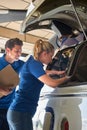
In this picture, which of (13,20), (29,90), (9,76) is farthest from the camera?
(13,20)

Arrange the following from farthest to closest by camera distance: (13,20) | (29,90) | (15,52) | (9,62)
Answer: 1. (13,20)
2. (9,62)
3. (15,52)
4. (29,90)

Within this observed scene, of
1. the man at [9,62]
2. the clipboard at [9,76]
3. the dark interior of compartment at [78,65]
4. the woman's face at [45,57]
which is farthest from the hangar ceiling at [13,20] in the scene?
the dark interior of compartment at [78,65]

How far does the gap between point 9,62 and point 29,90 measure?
0.60 metres

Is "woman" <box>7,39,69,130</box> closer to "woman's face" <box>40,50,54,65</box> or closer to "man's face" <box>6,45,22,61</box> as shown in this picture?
"woman's face" <box>40,50,54,65</box>

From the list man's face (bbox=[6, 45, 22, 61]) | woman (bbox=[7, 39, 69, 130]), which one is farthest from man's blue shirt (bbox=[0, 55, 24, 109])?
woman (bbox=[7, 39, 69, 130])

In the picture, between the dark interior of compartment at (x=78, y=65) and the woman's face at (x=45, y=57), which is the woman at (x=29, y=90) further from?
the dark interior of compartment at (x=78, y=65)

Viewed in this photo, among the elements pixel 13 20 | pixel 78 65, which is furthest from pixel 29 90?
pixel 13 20

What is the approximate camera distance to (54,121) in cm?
321

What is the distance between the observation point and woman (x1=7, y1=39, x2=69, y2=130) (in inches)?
147

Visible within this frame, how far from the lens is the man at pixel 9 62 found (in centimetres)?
415

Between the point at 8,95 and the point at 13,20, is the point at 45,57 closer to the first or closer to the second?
the point at 8,95

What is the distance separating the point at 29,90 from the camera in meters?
3.83

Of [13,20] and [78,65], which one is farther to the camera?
[13,20]

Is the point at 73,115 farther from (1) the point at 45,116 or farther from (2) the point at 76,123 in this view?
(1) the point at 45,116
